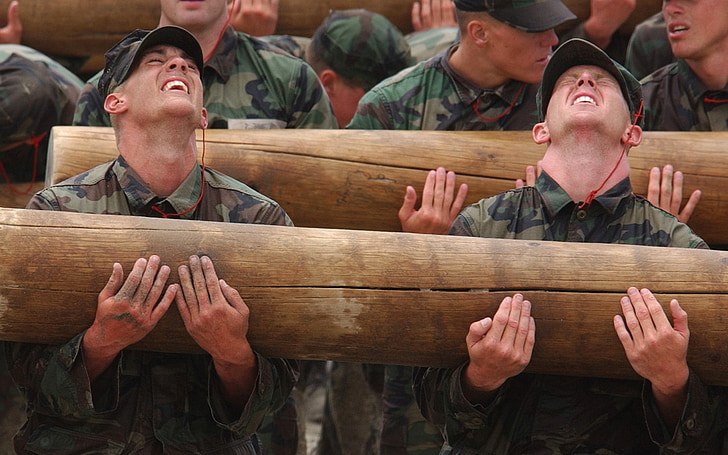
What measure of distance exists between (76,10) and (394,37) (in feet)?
5.29

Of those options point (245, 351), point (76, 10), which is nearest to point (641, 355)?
point (245, 351)

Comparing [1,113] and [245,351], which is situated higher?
[245,351]

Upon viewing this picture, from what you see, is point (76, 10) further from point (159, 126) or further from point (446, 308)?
point (446, 308)

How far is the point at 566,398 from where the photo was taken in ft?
13.1

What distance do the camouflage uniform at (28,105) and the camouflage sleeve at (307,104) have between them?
1.06 metres

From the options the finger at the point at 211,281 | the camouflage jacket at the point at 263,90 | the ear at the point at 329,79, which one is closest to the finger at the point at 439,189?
the camouflage jacket at the point at 263,90

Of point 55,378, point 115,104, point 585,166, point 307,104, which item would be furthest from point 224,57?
point 55,378

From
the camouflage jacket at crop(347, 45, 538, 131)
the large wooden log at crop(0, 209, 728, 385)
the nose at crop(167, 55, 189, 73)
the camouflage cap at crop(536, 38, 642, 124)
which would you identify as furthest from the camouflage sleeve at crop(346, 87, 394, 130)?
the large wooden log at crop(0, 209, 728, 385)

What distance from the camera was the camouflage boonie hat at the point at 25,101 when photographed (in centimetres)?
553

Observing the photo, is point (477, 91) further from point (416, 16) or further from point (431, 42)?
point (416, 16)

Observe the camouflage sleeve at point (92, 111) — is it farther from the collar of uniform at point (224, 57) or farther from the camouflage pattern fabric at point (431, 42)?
the camouflage pattern fabric at point (431, 42)

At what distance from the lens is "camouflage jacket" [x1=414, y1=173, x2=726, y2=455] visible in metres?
3.87

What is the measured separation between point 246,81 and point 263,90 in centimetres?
9

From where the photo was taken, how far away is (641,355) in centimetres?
368
